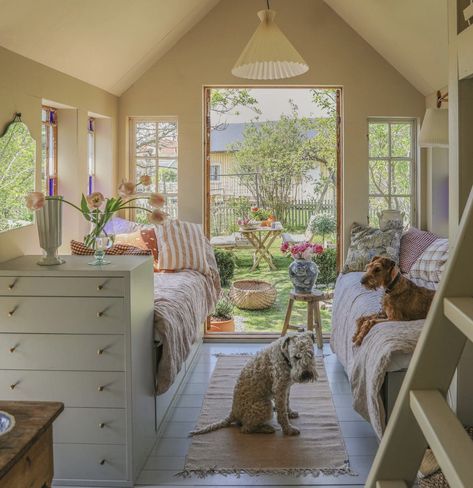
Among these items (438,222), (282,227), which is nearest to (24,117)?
(438,222)

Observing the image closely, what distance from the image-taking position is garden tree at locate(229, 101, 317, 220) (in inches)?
317

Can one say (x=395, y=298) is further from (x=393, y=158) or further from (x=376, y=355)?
(x=393, y=158)

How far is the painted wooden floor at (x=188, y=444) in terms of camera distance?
275cm

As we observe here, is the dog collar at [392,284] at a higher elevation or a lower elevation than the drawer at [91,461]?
higher

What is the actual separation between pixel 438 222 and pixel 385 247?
57 centimetres

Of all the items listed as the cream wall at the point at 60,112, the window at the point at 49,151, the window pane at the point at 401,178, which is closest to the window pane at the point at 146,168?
the cream wall at the point at 60,112

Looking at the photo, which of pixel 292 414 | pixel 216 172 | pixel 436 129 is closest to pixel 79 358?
pixel 292 414

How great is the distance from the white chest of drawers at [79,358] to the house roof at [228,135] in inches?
226

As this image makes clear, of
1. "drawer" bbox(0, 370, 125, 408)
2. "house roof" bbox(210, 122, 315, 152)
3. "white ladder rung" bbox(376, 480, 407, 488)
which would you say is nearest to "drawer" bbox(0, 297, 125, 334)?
"drawer" bbox(0, 370, 125, 408)

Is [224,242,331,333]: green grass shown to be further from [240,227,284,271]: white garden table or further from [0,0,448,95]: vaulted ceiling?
[0,0,448,95]: vaulted ceiling

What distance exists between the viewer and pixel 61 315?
2.64 metres

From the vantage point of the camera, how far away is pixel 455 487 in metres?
0.94

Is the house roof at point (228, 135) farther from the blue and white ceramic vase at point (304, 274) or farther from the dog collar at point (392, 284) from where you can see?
the dog collar at point (392, 284)

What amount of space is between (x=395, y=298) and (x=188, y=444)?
140 centimetres
